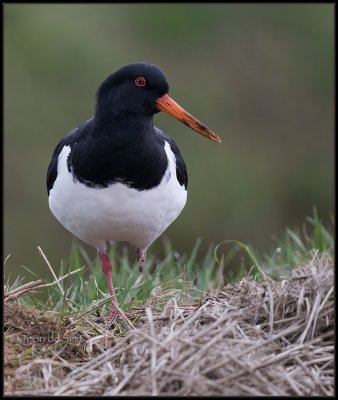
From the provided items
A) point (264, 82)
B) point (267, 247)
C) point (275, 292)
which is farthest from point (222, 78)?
point (275, 292)

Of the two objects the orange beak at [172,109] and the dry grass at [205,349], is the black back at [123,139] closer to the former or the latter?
the orange beak at [172,109]

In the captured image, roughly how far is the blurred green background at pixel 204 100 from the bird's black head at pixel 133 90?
455 cm

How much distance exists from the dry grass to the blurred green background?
5.28 m

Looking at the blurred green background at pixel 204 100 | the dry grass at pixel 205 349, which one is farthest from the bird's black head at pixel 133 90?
the blurred green background at pixel 204 100

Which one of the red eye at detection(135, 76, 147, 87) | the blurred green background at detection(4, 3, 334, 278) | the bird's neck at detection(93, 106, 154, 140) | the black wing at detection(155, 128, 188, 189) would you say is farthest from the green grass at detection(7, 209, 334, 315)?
the blurred green background at detection(4, 3, 334, 278)

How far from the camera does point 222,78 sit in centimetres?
1199

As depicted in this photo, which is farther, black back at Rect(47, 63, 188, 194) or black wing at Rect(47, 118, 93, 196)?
black wing at Rect(47, 118, 93, 196)

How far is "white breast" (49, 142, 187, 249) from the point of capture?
495 centimetres

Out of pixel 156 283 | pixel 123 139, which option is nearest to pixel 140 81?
pixel 123 139

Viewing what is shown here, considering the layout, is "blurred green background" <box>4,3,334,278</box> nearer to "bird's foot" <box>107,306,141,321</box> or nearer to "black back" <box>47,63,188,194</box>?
"black back" <box>47,63,188,194</box>

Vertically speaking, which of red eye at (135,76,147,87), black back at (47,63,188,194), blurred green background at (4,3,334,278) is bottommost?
blurred green background at (4,3,334,278)

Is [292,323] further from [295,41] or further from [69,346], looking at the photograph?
[295,41]

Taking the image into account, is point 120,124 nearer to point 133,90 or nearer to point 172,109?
point 133,90

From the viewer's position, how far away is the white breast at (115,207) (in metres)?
4.95
